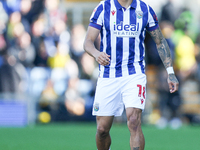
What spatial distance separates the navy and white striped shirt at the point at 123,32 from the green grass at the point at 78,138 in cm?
235

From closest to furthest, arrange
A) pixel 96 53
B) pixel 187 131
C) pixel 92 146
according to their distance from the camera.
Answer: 1. pixel 96 53
2. pixel 92 146
3. pixel 187 131

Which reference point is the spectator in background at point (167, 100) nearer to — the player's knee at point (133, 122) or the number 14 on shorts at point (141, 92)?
the number 14 on shorts at point (141, 92)

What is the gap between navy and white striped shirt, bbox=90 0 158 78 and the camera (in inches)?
210

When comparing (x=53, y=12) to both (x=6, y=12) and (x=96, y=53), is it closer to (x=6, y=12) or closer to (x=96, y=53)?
A: (x=6, y=12)

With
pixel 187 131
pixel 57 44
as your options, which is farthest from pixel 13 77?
pixel 187 131

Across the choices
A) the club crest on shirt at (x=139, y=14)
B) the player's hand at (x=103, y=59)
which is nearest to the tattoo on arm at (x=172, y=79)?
the club crest on shirt at (x=139, y=14)

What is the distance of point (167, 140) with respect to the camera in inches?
346

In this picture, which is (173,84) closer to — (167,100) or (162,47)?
(162,47)

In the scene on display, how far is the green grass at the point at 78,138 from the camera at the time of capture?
7660 millimetres

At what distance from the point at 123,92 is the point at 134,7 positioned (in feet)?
3.33

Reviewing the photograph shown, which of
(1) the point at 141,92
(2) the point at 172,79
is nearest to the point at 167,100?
(2) the point at 172,79

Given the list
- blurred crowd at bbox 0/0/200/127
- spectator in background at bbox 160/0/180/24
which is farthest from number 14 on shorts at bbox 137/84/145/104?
spectator in background at bbox 160/0/180/24

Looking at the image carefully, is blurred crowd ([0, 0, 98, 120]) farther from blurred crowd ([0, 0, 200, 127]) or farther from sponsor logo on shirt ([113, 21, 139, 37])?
sponsor logo on shirt ([113, 21, 139, 37])

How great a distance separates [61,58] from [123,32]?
23.1ft
